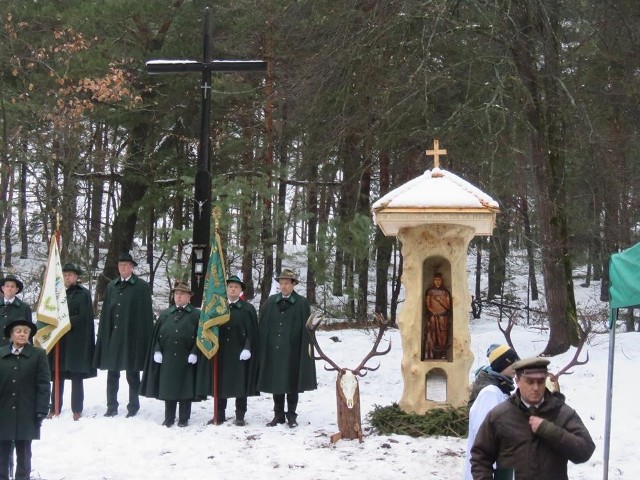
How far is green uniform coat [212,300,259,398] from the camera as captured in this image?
9.60 m

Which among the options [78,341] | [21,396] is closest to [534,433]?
[21,396]

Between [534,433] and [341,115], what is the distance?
9420 millimetres

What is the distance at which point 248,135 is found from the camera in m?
19.5

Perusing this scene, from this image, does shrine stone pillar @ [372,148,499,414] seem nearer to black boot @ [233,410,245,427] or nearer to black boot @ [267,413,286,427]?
black boot @ [267,413,286,427]

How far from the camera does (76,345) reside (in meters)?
10.1

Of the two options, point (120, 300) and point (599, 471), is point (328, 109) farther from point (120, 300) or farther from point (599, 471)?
point (599, 471)

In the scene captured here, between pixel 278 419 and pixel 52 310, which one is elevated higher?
pixel 52 310

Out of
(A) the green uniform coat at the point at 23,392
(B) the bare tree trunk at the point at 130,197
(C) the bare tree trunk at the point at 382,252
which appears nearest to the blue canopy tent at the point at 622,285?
(A) the green uniform coat at the point at 23,392

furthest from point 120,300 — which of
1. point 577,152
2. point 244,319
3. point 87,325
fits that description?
point 577,152

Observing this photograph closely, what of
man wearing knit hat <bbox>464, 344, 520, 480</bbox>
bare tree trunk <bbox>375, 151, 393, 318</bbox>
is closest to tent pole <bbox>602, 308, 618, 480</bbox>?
man wearing knit hat <bbox>464, 344, 520, 480</bbox>

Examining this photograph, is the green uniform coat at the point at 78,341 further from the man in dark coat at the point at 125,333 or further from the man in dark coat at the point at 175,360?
the man in dark coat at the point at 175,360

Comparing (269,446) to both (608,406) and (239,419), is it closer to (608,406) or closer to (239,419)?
(239,419)

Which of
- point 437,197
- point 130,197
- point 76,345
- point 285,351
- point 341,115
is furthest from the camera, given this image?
point 130,197

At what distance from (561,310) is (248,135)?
9.17 metres
